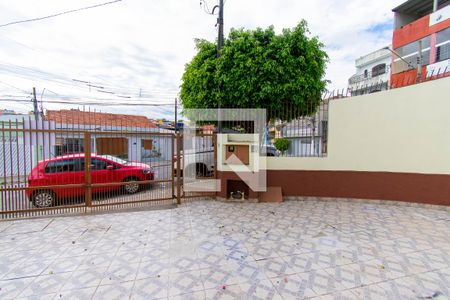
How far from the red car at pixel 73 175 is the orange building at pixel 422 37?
39.4ft

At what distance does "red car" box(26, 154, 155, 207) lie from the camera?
14.6 ft

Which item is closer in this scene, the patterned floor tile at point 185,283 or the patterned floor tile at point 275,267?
the patterned floor tile at point 185,283

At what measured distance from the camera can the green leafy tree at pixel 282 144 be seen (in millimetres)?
5684

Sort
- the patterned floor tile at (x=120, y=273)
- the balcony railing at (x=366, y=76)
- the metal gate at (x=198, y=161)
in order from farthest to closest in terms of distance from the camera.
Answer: the balcony railing at (x=366, y=76) → the metal gate at (x=198, y=161) → the patterned floor tile at (x=120, y=273)

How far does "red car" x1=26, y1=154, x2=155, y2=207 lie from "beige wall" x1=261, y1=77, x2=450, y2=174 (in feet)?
12.1

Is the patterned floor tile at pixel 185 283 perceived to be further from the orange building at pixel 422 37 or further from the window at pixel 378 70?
the window at pixel 378 70

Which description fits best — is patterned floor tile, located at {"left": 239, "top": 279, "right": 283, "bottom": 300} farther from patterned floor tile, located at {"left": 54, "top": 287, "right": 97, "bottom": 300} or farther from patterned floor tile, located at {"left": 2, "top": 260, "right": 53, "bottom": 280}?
patterned floor tile, located at {"left": 2, "top": 260, "right": 53, "bottom": 280}

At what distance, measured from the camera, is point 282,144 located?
18.7 feet

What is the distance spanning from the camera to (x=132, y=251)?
3.07 meters

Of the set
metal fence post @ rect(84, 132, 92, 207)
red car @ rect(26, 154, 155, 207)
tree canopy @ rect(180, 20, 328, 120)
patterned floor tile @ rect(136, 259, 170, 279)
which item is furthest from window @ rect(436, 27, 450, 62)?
metal fence post @ rect(84, 132, 92, 207)

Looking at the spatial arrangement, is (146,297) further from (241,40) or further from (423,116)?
(423,116)

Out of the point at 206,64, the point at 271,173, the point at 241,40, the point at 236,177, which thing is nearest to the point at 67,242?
the point at 236,177

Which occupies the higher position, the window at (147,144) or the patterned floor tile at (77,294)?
the window at (147,144)

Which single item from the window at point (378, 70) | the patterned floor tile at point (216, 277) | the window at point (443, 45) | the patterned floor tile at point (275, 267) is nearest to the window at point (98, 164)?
the patterned floor tile at point (216, 277)
